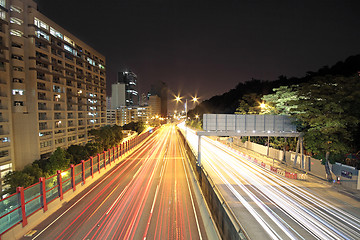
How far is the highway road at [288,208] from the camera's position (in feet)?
30.0

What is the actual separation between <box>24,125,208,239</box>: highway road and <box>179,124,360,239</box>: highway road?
3008 mm

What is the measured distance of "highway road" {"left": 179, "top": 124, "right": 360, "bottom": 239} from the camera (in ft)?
30.0

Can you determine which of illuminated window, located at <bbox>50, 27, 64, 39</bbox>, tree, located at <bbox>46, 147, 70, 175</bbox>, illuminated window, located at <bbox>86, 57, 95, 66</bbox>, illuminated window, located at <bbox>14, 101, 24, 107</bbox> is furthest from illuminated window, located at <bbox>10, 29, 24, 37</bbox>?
tree, located at <bbox>46, 147, 70, 175</bbox>

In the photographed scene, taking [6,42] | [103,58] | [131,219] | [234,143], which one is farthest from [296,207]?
[103,58]

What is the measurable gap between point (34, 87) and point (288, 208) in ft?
164

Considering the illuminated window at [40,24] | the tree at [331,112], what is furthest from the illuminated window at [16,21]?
the tree at [331,112]

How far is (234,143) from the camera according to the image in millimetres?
42500

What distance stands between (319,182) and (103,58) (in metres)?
78.2

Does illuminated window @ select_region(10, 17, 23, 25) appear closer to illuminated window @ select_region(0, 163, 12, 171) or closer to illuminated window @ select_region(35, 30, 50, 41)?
illuminated window @ select_region(35, 30, 50, 41)

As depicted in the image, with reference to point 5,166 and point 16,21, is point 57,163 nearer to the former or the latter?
point 5,166

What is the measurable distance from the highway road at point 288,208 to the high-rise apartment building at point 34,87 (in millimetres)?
40817

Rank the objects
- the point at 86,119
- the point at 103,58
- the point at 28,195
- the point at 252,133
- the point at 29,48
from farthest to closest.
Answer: the point at 103,58
the point at 86,119
the point at 29,48
the point at 252,133
the point at 28,195

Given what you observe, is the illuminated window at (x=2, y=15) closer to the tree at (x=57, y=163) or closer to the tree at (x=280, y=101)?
the tree at (x=57, y=163)

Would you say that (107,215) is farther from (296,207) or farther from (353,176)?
(353,176)
